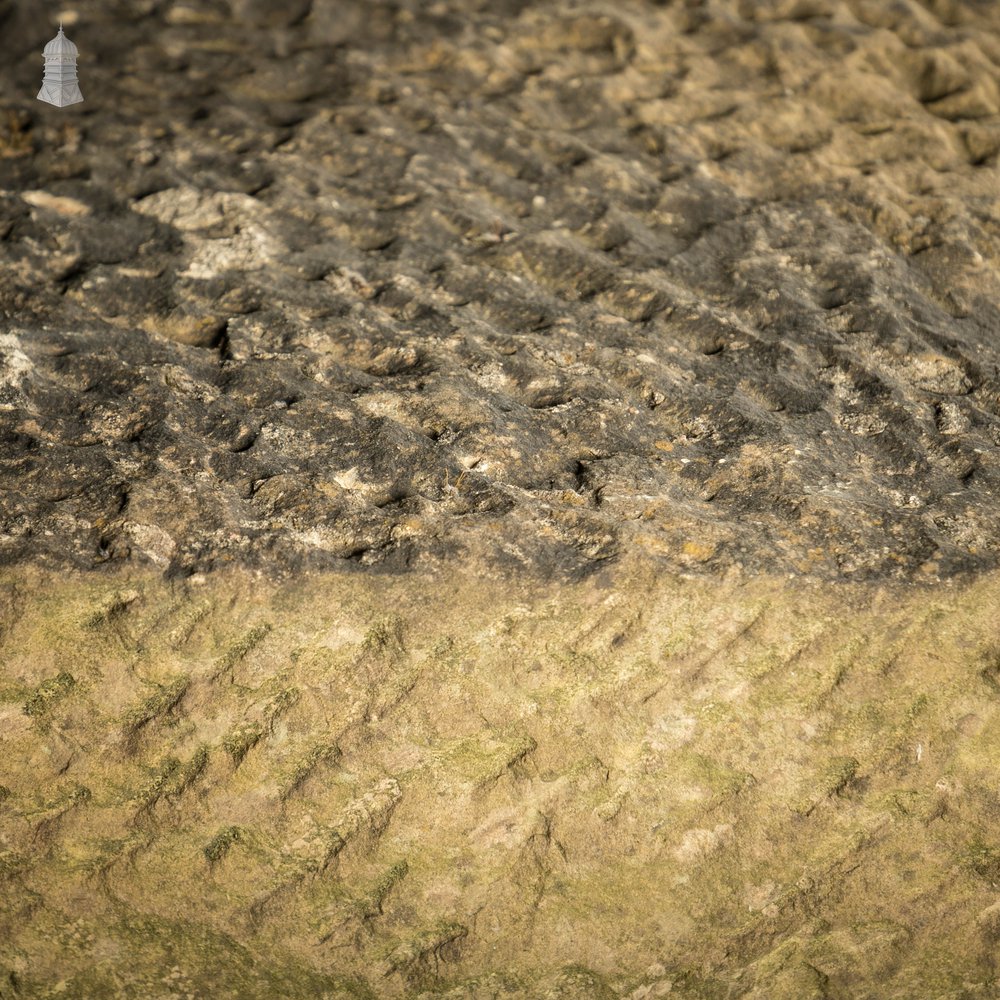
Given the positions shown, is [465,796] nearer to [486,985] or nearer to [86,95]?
[486,985]

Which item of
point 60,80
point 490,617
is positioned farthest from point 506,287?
point 60,80

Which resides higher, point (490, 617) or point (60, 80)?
point (60, 80)

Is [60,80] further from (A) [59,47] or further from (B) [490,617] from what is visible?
(B) [490,617]

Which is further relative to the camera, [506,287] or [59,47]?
[59,47]

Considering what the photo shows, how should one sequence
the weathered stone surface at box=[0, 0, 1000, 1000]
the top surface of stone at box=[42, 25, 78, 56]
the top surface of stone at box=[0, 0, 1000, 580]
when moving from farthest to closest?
the top surface of stone at box=[42, 25, 78, 56]
the top surface of stone at box=[0, 0, 1000, 580]
the weathered stone surface at box=[0, 0, 1000, 1000]

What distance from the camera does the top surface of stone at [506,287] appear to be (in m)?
1.76

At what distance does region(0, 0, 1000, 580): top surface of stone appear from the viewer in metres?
1.76

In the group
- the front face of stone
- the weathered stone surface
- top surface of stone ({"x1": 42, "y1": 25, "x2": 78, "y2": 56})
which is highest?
top surface of stone ({"x1": 42, "y1": 25, "x2": 78, "y2": 56})

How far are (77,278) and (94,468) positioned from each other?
2.11 feet

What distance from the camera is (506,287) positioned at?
7.55 ft

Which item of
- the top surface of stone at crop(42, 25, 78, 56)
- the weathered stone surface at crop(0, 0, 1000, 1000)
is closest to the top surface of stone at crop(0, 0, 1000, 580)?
the weathered stone surface at crop(0, 0, 1000, 1000)

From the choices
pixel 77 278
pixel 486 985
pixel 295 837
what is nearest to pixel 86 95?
pixel 77 278

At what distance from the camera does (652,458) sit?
6.23ft

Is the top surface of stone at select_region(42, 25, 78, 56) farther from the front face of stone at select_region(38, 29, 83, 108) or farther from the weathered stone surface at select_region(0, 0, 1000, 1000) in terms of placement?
the weathered stone surface at select_region(0, 0, 1000, 1000)
